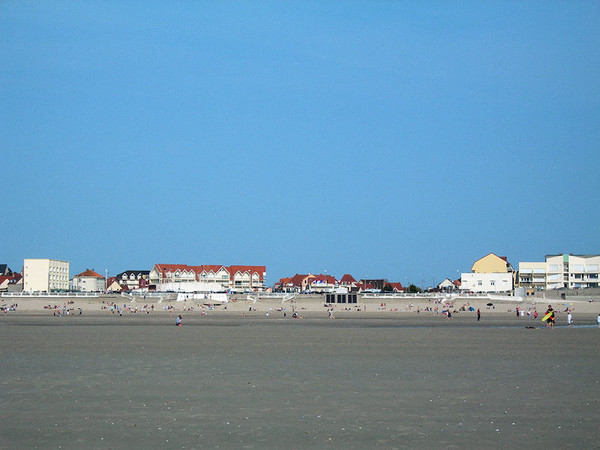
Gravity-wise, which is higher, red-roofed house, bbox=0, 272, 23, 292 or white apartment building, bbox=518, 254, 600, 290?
white apartment building, bbox=518, 254, 600, 290

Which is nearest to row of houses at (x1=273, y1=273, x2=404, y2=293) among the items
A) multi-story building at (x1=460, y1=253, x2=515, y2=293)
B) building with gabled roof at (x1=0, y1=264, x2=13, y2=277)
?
multi-story building at (x1=460, y1=253, x2=515, y2=293)

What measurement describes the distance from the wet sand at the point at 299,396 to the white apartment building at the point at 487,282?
3308 inches

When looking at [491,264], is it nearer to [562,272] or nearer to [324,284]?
[562,272]

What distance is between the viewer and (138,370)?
19.3 metres

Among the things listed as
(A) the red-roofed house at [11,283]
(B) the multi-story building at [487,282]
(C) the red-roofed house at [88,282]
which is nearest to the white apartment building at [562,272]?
(B) the multi-story building at [487,282]

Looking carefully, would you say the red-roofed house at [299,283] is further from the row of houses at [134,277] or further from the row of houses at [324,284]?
the row of houses at [134,277]

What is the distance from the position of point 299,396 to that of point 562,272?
349 feet

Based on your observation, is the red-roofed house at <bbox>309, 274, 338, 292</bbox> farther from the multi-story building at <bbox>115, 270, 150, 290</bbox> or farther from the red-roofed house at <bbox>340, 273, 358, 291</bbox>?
the multi-story building at <bbox>115, 270, 150, 290</bbox>

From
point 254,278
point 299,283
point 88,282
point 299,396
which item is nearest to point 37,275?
point 88,282

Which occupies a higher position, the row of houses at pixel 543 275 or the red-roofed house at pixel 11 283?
the row of houses at pixel 543 275

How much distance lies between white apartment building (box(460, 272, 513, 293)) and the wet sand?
8403 centimetres

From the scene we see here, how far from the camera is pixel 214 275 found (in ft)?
454

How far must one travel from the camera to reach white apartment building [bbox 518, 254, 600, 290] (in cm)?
10981

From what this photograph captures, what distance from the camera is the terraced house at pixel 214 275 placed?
441 feet
